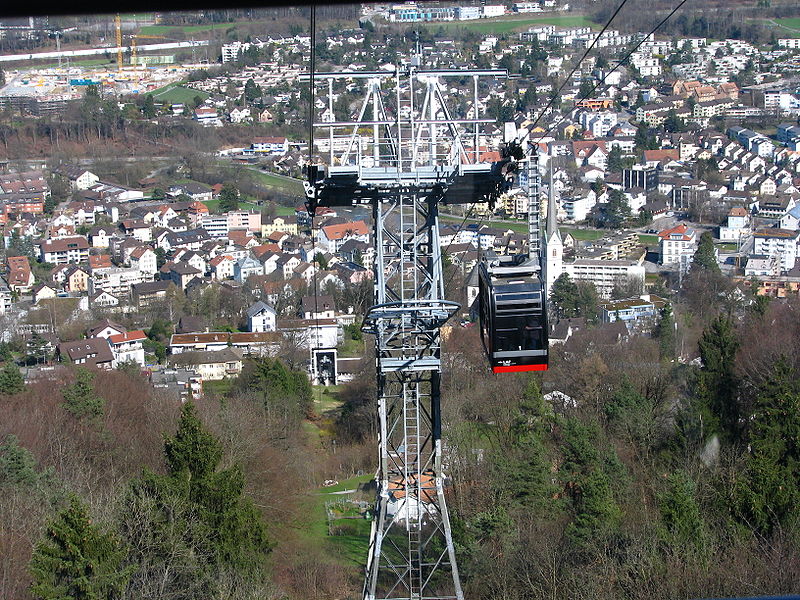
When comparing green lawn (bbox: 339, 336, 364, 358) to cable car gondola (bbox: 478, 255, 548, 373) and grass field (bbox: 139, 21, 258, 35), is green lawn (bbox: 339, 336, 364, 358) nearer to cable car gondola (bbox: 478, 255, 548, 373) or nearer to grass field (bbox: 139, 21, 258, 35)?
cable car gondola (bbox: 478, 255, 548, 373)

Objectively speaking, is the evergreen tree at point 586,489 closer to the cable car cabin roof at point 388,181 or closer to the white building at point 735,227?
the cable car cabin roof at point 388,181

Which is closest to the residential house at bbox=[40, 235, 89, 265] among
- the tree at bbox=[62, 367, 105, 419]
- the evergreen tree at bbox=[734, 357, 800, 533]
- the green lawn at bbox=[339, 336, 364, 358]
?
the green lawn at bbox=[339, 336, 364, 358]

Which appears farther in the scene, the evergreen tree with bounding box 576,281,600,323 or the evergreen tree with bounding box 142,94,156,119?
the evergreen tree with bounding box 142,94,156,119

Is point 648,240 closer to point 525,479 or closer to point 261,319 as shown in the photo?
point 261,319

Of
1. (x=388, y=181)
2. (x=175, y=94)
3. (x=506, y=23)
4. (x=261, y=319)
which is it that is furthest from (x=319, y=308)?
(x=175, y=94)

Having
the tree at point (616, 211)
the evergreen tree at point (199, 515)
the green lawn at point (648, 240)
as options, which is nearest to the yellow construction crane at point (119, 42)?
the tree at point (616, 211)
